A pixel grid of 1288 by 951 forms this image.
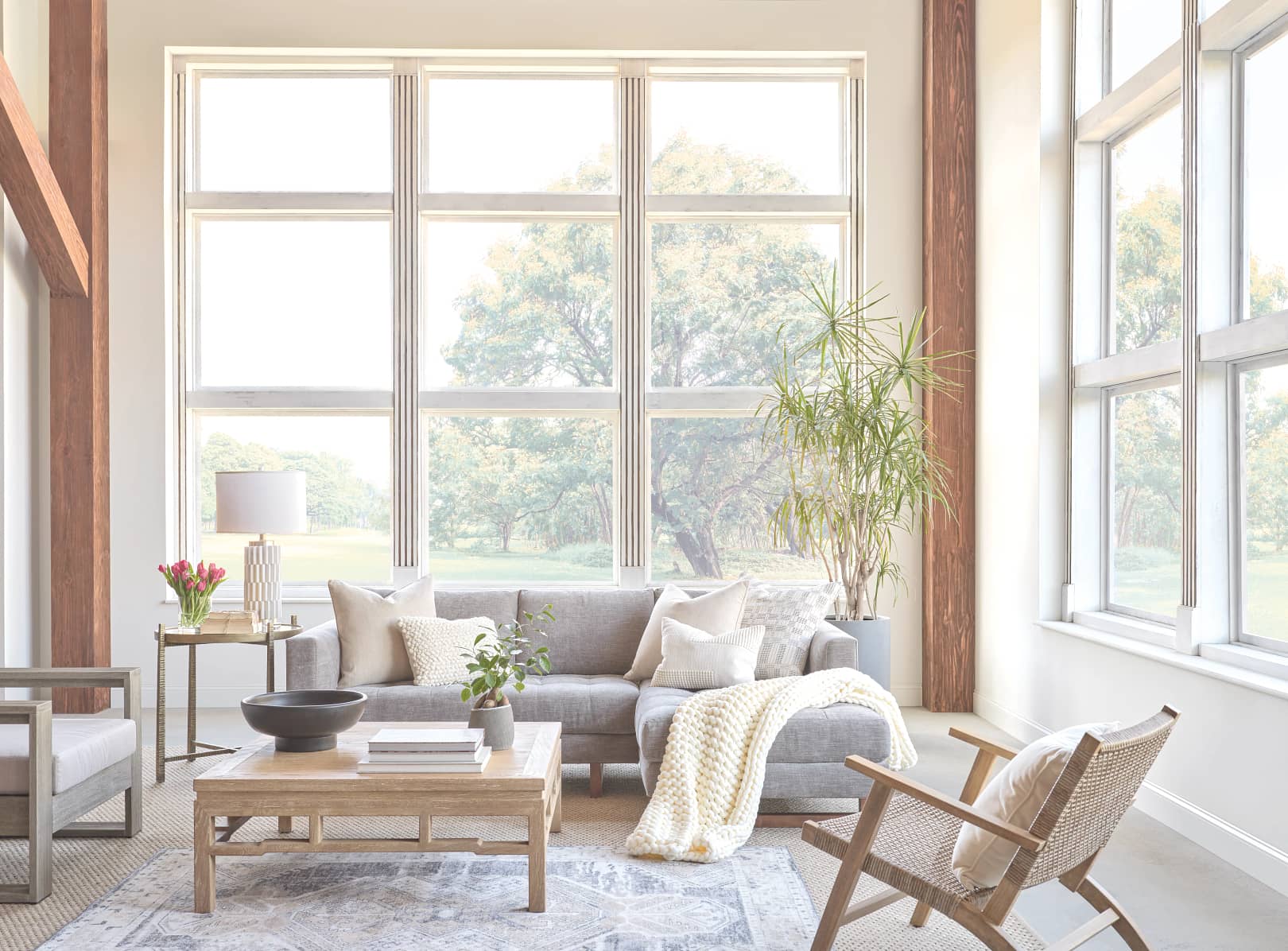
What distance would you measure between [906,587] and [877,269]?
1905 mm

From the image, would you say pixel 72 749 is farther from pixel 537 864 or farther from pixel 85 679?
pixel 537 864

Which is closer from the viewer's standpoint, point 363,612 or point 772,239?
point 363,612

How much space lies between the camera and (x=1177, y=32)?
4.26 meters

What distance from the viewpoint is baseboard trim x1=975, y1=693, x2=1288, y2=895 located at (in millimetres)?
3324

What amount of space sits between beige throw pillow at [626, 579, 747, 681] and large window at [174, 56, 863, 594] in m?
1.59

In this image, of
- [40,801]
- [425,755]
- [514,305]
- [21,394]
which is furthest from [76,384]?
[425,755]

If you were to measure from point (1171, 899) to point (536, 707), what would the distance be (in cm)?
238

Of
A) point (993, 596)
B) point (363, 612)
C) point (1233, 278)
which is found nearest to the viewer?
point (1233, 278)

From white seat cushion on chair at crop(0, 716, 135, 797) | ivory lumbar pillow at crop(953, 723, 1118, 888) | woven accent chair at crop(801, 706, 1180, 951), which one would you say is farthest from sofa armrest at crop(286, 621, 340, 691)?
ivory lumbar pillow at crop(953, 723, 1118, 888)

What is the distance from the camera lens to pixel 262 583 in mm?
4910

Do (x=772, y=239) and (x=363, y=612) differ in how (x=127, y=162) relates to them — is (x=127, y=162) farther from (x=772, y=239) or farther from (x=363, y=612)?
(x=772, y=239)

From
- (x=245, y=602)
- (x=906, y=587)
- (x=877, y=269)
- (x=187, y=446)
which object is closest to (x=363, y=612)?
(x=245, y=602)

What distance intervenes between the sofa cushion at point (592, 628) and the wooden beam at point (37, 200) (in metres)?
3.22

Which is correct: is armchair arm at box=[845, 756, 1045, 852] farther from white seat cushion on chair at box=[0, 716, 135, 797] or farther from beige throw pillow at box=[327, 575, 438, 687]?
beige throw pillow at box=[327, 575, 438, 687]
